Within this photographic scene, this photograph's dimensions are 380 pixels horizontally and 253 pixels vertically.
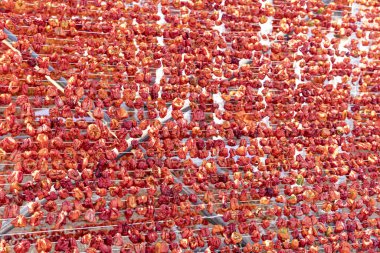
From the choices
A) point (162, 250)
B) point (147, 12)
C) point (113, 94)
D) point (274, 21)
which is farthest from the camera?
point (274, 21)

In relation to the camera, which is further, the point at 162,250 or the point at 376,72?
the point at 376,72

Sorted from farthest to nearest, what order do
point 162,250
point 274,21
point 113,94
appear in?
1. point 274,21
2. point 113,94
3. point 162,250

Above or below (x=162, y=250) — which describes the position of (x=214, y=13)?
above

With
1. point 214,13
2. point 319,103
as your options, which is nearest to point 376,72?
point 319,103

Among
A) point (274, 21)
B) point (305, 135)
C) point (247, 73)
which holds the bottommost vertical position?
point (305, 135)

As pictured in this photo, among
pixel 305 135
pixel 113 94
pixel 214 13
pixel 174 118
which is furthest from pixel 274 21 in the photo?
pixel 113 94

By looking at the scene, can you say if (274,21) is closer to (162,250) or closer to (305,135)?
(305,135)

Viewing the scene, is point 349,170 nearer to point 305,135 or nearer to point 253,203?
point 305,135

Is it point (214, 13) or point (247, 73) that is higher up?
point (214, 13)

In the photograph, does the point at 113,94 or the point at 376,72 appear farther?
the point at 376,72
